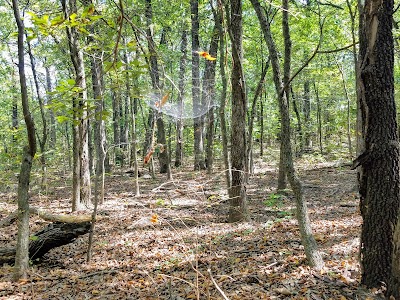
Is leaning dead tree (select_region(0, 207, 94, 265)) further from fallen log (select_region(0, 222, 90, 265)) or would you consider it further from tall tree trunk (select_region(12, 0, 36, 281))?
tall tree trunk (select_region(12, 0, 36, 281))

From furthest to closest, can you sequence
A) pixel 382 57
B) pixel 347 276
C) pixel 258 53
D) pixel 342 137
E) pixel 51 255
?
pixel 342 137 → pixel 258 53 → pixel 51 255 → pixel 347 276 → pixel 382 57

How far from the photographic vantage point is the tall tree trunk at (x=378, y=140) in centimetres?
286

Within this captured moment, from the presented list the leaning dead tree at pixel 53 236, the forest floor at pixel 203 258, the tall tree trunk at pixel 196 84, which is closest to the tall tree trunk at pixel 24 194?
the forest floor at pixel 203 258

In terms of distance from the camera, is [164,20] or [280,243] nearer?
[280,243]

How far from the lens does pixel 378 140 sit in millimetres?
2934

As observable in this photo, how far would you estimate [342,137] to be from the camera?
19547 millimetres

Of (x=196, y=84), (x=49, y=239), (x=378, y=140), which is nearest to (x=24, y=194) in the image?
(x=49, y=239)

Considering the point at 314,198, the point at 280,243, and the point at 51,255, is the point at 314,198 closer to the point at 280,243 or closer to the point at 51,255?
the point at 280,243

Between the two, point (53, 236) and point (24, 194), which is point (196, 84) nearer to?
point (53, 236)

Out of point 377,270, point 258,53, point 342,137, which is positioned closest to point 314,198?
point 377,270

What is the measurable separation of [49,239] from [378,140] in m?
4.57

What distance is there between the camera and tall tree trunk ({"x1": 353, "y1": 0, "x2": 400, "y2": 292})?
9.39 feet

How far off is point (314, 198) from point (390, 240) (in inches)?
218

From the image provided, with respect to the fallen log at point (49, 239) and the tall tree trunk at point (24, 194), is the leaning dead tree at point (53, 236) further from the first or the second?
the tall tree trunk at point (24, 194)
